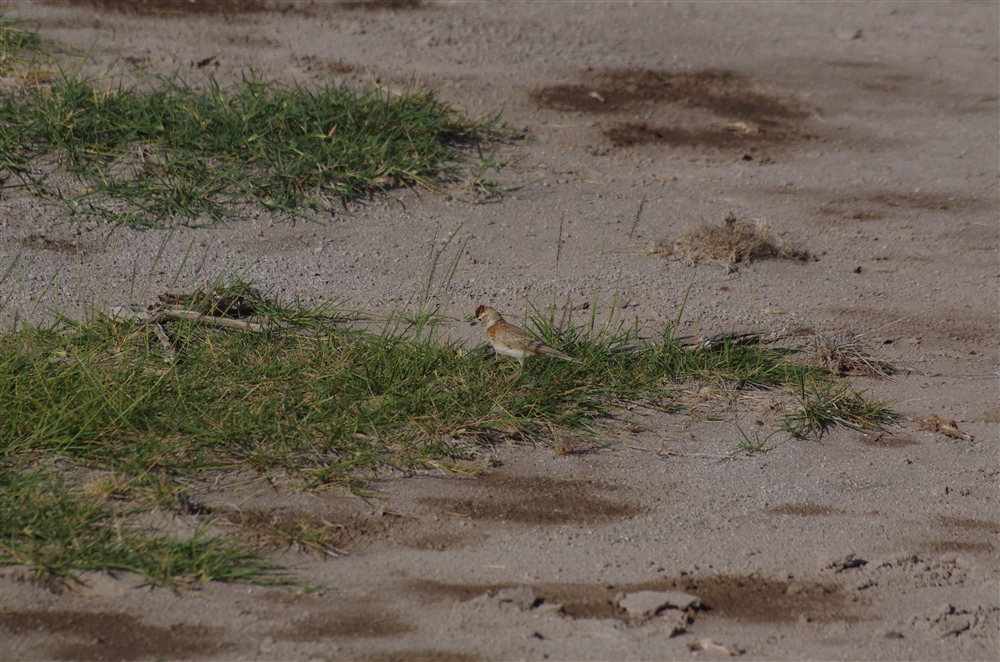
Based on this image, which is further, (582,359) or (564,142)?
(564,142)

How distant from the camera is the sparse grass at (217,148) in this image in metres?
6.62

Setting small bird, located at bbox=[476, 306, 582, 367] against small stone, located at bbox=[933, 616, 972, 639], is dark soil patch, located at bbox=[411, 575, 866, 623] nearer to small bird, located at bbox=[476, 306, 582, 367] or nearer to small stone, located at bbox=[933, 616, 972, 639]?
small stone, located at bbox=[933, 616, 972, 639]

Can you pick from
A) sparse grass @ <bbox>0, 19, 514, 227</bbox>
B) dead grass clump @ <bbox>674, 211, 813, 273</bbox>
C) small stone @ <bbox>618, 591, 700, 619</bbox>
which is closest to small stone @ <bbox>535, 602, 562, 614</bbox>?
small stone @ <bbox>618, 591, 700, 619</bbox>

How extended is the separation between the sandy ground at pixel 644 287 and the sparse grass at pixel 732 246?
88 millimetres

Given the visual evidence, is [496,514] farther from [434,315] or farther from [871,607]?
[434,315]

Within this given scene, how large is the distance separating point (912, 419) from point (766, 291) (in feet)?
→ 4.50

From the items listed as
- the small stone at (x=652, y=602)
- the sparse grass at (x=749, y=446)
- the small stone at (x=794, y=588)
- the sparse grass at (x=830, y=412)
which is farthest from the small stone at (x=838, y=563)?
the sparse grass at (x=830, y=412)

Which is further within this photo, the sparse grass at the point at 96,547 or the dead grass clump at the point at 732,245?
the dead grass clump at the point at 732,245

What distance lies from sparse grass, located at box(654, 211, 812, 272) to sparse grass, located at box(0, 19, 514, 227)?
145 cm

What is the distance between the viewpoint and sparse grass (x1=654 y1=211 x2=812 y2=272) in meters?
6.48

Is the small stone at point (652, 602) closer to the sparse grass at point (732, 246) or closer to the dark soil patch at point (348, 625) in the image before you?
the dark soil patch at point (348, 625)

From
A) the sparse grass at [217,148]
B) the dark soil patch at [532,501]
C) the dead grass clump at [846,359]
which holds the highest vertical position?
the sparse grass at [217,148]

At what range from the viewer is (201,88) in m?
7.49

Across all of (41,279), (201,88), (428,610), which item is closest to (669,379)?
(428,610)
